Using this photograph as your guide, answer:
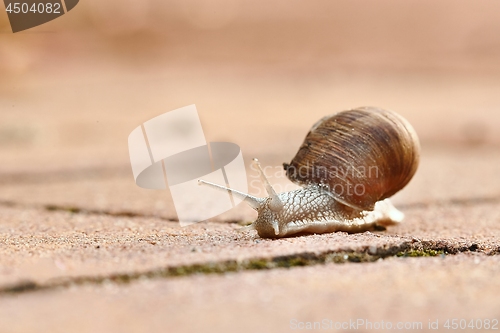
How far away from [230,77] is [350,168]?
838 centimetres

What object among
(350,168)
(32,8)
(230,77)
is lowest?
(230,77)

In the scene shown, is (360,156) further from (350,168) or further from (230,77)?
(230,77)

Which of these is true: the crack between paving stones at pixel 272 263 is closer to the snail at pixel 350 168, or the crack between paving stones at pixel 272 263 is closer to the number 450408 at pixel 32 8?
the snail at pixel 350 168

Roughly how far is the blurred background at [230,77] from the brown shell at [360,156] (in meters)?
0.83

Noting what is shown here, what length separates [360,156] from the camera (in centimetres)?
265

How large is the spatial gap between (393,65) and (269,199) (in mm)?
9526

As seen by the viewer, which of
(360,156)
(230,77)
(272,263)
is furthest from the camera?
(230,77)

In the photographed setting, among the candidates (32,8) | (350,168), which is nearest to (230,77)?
(32,8)

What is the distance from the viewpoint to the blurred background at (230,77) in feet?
16.2

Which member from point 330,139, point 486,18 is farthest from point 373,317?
point 486,18

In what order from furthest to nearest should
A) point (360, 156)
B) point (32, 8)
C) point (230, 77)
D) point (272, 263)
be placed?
1. point (230, 77)
2. point (32, 8)
3. point (360, 156)
4. point (272, 263)

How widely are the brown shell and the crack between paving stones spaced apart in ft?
2.22

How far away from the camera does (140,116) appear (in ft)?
24.2

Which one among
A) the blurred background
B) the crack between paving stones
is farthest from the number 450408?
the crack between paving stones
